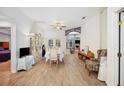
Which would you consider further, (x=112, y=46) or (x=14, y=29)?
(x=14, y=29)

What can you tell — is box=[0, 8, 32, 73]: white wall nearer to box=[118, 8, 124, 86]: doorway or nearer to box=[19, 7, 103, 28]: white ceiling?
box=[19, 7, 103, 28]: white ceiling

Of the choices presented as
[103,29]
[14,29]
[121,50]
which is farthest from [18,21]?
[121,50]

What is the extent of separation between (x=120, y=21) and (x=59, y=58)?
15.9 ft

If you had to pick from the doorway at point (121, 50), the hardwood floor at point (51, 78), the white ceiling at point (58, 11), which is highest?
the white ceiling at point (58, 11)

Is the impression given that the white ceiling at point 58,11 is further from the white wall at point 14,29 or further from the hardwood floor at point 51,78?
the hardwood floor at point 51,78

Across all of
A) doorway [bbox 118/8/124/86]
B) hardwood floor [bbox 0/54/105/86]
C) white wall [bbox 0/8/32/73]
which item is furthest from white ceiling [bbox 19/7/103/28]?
hardwood floor [bbox 0/54/105/86]

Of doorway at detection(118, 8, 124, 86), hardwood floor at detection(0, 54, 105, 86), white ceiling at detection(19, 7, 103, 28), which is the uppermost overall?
white ceiling at detection(19, 7, 103, 28)

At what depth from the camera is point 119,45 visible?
3.04 m

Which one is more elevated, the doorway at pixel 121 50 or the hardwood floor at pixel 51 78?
the doorway at pixel 121 50

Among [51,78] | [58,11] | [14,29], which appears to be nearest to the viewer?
[51,78]

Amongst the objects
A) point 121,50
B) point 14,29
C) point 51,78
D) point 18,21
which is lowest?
point 51,78

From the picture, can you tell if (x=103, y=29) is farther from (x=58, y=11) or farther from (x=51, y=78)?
(x=51, y=78)

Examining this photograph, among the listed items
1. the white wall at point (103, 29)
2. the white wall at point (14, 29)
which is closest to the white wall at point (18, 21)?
the white wall at point (14, 29)
